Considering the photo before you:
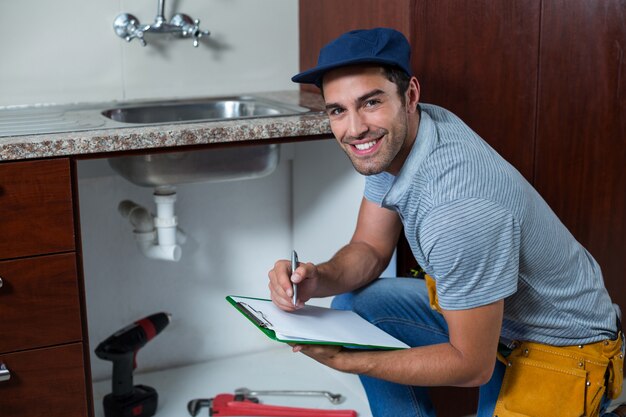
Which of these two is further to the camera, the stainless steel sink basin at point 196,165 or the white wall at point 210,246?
the white wall at point 210,246

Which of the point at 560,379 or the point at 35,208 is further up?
the point at 35,208

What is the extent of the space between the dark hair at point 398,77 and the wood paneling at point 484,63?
1.37 feet

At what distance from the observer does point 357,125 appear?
148cm

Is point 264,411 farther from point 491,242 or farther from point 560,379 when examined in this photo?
point 491,242

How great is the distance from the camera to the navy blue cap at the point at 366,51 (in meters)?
1.42

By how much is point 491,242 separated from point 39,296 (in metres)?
0.89

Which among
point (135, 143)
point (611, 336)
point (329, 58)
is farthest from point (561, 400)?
point (135, 143)

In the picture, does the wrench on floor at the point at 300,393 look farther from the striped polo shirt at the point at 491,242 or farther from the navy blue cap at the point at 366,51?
the navy blue cap at the point at 366,51

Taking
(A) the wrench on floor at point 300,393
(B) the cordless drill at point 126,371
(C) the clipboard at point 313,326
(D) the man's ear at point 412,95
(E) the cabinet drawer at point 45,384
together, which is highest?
(D) the man's ear at point 412,95

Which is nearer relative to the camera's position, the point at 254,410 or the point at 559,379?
the point at 559,379

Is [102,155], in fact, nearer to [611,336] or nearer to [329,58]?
[329,58]

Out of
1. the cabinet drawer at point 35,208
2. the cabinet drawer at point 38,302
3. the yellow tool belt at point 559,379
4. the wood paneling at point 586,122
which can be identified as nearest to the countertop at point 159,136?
the cabinet drawer at point 35,208

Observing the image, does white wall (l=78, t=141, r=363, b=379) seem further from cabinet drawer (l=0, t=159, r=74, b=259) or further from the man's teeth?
the man's teeth

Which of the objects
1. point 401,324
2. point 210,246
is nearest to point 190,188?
point 210,246
